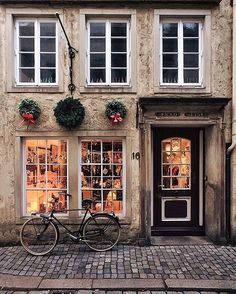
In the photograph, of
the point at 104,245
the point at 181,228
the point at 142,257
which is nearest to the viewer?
the point at 142,257

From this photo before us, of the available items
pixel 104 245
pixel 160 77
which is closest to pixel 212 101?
pixel 160 77

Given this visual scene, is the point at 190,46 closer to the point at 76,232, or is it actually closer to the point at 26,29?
the point at 26,29

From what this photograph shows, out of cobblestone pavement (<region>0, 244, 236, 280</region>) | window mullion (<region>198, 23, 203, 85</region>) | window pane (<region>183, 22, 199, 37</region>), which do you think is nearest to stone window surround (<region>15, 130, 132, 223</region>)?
cobblestone pavement (<region>0, 244, 236, 280</region>)

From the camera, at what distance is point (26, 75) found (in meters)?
7.54

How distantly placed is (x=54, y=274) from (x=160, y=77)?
5.05m

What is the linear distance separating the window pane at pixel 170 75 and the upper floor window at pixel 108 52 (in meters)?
0.94

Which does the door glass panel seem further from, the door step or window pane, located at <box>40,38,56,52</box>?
window pane, located at <box>40,38,56,52</box>

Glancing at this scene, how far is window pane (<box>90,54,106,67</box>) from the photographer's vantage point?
7559 mm

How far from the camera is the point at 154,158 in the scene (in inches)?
319

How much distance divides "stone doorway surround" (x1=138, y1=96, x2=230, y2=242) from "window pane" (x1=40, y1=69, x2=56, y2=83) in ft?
7.57

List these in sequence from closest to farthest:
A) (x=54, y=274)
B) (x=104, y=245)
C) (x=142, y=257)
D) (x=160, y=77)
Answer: (x=54, y=274) → (x=142, y=257) → (x=104, y=245) → (x=160, y=77)

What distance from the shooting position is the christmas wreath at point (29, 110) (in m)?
7.09

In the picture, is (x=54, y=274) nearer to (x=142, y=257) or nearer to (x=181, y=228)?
(x=142, y=257)

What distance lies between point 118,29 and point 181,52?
1681 mm
